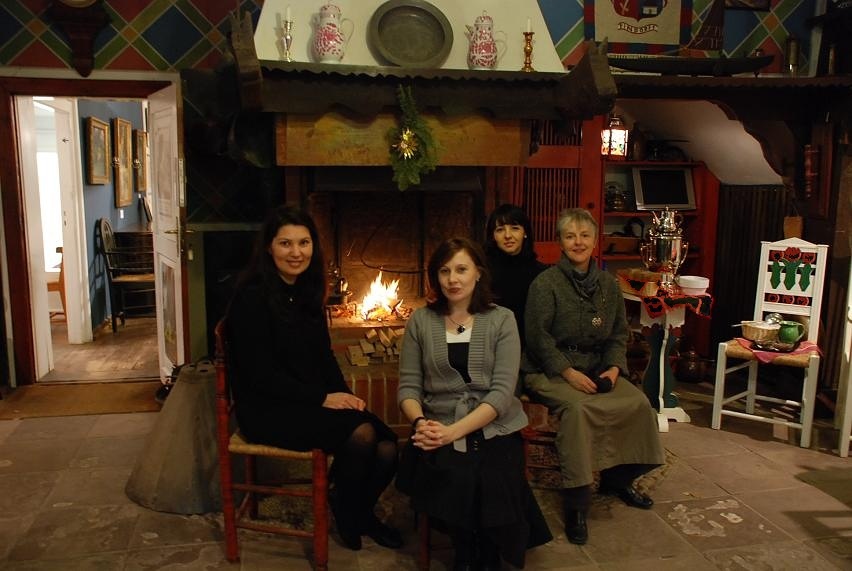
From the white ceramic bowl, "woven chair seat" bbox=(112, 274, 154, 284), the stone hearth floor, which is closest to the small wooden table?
the white ceramic bowl

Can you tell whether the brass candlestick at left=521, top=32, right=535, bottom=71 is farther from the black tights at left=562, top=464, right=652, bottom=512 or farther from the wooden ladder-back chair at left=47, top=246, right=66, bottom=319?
the wooden ladder-back chair at left=47, top=246, right=66, bottom=319

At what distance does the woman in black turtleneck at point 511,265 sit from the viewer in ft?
9.32

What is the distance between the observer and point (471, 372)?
7.43 ft

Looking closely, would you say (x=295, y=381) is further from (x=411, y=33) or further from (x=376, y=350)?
(x=411, y=33)

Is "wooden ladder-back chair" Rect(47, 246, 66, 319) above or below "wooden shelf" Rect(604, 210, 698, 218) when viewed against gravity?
below

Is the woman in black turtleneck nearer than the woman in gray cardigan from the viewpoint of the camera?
No

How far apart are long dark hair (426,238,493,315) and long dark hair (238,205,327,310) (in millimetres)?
401

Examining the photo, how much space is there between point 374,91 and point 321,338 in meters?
1.12

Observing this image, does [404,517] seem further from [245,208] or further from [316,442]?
[245,208]

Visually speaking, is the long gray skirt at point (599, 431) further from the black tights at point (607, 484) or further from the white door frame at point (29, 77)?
the white door frame at point (29, 77)

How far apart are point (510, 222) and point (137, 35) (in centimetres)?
246

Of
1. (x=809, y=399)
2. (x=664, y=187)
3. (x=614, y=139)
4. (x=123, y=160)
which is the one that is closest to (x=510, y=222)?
(x=809, y=399)

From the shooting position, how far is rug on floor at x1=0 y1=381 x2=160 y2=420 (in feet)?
12.6

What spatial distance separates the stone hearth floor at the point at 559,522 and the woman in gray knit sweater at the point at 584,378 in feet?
0.59
